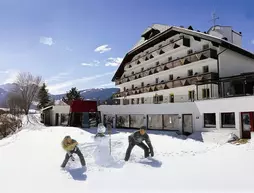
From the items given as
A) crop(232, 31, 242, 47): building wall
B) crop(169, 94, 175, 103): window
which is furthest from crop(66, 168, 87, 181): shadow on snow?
crop(232, 31, 242, 47): building wall

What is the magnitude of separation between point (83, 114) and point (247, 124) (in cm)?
2109

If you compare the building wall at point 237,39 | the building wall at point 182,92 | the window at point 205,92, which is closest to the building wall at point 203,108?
the building wall at point 182,92

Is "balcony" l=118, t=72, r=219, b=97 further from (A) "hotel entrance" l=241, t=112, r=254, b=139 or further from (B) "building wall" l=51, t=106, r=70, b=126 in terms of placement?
(B) "building wall" l=51, t=106, r=70, b=126

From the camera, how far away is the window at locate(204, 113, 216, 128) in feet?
69.5

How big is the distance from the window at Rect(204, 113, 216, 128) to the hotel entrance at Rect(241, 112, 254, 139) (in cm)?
264

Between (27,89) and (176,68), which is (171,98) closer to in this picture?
(176,68)

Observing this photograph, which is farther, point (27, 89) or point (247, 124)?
point (27, 89)

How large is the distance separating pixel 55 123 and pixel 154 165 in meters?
33.2

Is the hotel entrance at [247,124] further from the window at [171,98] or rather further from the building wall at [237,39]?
the building wall at [237,39]

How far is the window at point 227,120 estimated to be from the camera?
64.8 feet

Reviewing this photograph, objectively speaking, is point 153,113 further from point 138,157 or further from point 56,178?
point 56,178

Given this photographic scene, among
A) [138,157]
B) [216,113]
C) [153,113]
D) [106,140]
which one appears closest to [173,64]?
[153,113]

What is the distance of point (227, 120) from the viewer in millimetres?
20188

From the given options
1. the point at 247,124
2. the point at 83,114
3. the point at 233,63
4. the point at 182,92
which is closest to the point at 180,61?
the point at 182,92
